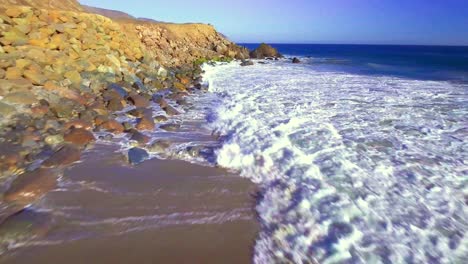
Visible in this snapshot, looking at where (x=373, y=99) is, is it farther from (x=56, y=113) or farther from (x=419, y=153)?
(x=56, y=113)

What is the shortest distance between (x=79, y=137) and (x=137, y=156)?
4.20 ft

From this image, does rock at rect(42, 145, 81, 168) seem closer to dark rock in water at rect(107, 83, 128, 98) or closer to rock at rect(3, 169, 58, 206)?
rock at rect(3, 169, 58, 206)

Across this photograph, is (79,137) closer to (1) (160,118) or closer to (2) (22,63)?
(1) (160,118)

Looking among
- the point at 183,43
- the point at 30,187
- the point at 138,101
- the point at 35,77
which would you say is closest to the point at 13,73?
the point at 35,77

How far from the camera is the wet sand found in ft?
9.42

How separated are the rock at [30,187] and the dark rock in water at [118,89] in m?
4.99

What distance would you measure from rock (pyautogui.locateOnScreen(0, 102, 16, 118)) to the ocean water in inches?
148

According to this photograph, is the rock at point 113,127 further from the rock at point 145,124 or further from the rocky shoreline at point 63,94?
the rock at point 145,124

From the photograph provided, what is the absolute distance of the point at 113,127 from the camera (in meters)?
6.44

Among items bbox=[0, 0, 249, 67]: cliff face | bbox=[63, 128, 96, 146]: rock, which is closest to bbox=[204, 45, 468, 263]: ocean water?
bbox=[63, 128, 96, 146]: rock

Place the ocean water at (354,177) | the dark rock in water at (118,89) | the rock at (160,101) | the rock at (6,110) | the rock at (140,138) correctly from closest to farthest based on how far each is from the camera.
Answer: the ocean water at (354,177)
the rock at (140,138)
the rock at (6,110)
the rock at (160,101)
the dark rock in water at (118,89)

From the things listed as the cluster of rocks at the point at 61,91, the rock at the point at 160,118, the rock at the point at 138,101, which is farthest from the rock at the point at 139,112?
the rock at the point at 138,101

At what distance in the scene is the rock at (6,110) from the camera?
6.14 meters

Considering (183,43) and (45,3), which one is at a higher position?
(45,3)
